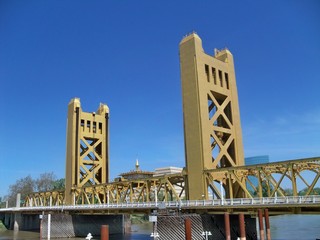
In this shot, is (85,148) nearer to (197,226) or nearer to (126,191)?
(126,191)

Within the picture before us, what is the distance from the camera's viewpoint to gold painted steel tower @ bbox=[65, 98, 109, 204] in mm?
60469

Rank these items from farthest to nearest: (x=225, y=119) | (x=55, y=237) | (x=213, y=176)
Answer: (x=55, y=237) < (x=225, y=119) < (x=213, y=176)

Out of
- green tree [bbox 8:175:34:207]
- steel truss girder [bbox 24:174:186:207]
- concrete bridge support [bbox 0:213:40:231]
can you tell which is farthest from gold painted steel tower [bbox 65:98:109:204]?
green tree [bbox 8:175:34:207]

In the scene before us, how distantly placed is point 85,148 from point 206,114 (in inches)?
1223

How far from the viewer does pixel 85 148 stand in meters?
63.9

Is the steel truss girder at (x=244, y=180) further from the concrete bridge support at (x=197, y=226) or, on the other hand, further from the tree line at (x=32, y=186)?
the tree line at (x=32, y=186)

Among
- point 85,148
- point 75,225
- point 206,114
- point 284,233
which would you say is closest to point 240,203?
point 206,114

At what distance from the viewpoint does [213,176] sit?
36125 millimetres

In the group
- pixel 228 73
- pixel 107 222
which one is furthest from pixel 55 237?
pixel 228 73

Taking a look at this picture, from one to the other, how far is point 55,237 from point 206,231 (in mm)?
25199

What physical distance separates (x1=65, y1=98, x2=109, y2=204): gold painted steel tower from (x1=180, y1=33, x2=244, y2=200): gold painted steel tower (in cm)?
2673

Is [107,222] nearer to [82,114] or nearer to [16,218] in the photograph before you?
[82,114]

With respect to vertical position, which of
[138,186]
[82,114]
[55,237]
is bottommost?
[55,237]

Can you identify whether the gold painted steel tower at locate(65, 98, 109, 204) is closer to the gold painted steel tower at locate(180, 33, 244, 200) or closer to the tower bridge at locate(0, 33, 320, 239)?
the tower bridge at locate(0, 33, 320, 239)
